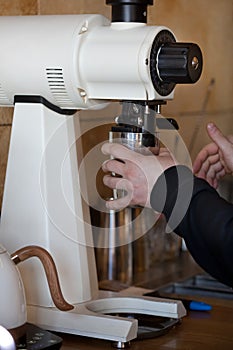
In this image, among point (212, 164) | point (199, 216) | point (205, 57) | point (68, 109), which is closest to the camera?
point (199, 216)

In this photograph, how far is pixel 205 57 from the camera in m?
2.57

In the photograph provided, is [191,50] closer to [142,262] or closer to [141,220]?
[141,220]

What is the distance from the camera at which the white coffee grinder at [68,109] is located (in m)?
1.32

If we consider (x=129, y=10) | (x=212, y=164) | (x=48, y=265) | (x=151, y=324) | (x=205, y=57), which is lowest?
(x=151, y=324)

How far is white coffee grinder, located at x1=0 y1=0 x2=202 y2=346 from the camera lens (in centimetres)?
132

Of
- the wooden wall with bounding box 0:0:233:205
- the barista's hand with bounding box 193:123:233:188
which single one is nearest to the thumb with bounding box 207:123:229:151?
the barista's hand with bounding box 193:123:233:188

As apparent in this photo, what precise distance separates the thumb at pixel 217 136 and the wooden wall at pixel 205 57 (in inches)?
30.4

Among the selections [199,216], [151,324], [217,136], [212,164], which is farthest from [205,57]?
[199,216]

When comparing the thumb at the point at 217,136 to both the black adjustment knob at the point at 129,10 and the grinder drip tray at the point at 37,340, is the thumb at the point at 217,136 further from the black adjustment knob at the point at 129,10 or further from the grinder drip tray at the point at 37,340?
the grinder drip tray at the point at 37,340

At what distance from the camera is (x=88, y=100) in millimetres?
1399

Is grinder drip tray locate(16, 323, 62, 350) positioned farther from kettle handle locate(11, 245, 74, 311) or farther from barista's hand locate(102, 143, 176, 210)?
barista's hand locate(102, 143, 176, 210)

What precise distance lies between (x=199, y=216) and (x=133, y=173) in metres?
0.12

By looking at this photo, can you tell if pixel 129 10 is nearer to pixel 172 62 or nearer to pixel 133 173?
pixel 172 62

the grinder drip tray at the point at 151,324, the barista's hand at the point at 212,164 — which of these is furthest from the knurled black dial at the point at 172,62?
the grinder drip tray at the point at 151,324
